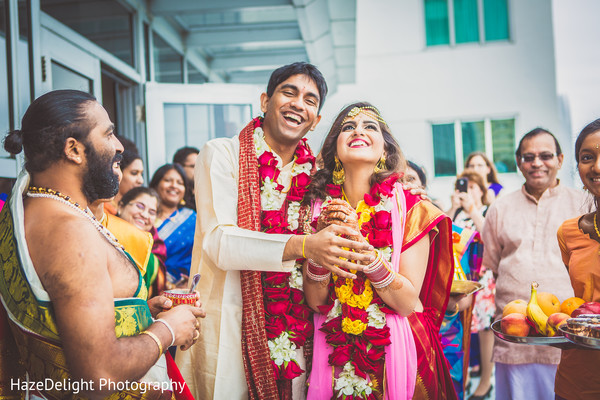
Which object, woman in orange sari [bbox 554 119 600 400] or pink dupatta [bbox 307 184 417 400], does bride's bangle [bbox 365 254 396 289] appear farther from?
woman in orange sari [bbox 554 119 600 400]

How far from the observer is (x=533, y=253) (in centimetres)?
345

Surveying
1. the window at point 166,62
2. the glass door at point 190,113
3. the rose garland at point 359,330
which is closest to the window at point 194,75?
the window at point 166,62

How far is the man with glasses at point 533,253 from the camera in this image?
11.0ft

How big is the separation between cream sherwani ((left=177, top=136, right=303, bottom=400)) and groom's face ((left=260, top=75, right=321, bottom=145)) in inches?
10.8

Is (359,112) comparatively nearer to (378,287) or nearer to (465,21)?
(378,287)

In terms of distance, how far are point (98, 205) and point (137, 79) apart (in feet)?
11.8

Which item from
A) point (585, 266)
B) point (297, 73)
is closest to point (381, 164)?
point (297, 73)

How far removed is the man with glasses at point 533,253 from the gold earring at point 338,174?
168cm

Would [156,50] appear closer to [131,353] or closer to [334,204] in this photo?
[334,204]

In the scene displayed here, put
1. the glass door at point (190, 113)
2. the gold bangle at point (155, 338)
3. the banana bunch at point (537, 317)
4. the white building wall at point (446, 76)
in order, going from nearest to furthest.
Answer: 1. the gold bangle at point (155, 338)
2. the banana bunch at point (537, 317)
3. the glass door at point (190, 113)
4. the white building wall at point (446, 76)

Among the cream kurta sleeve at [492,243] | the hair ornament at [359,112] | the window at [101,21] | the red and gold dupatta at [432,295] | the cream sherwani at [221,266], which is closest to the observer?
the cream sherwani at [221,266]

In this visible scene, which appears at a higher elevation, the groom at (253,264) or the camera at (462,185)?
the camera at (462,185)

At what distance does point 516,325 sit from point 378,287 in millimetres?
586

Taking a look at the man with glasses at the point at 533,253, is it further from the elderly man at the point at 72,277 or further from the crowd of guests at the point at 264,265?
the elderly man at the point at 72,277
